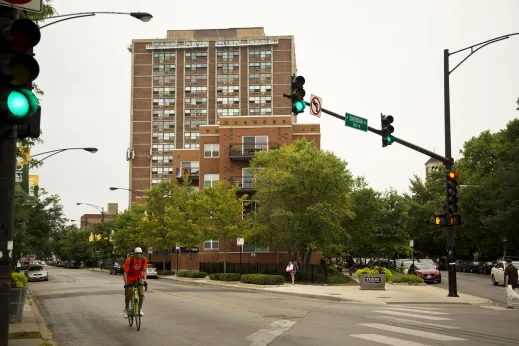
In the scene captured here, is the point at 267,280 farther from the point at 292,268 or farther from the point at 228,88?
the point at 228,88

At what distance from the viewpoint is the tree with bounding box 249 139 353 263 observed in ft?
114

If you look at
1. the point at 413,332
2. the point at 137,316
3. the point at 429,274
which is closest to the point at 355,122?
the point at 413,332

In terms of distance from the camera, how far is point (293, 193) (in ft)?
121

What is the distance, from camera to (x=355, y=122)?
61.2ft

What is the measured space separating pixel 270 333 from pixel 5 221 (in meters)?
6.66

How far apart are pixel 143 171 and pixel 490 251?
59699 millimetres

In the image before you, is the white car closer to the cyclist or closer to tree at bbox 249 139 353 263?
tree at bbox 249 139 353 263

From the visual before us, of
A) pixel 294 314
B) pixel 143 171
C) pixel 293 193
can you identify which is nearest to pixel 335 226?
pixel 293 193

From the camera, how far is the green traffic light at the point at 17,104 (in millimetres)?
5837

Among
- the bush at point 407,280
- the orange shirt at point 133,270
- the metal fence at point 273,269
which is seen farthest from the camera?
the metal fence at point 273,269

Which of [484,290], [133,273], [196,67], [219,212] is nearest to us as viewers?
[133,273]

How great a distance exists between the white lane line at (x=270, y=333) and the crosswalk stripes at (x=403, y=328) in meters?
1.58

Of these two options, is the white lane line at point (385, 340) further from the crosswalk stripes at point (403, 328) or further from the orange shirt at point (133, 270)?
the orange shirt at point (133, 270)

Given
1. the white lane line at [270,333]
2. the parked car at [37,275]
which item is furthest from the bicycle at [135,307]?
the parked car at [37,275]
